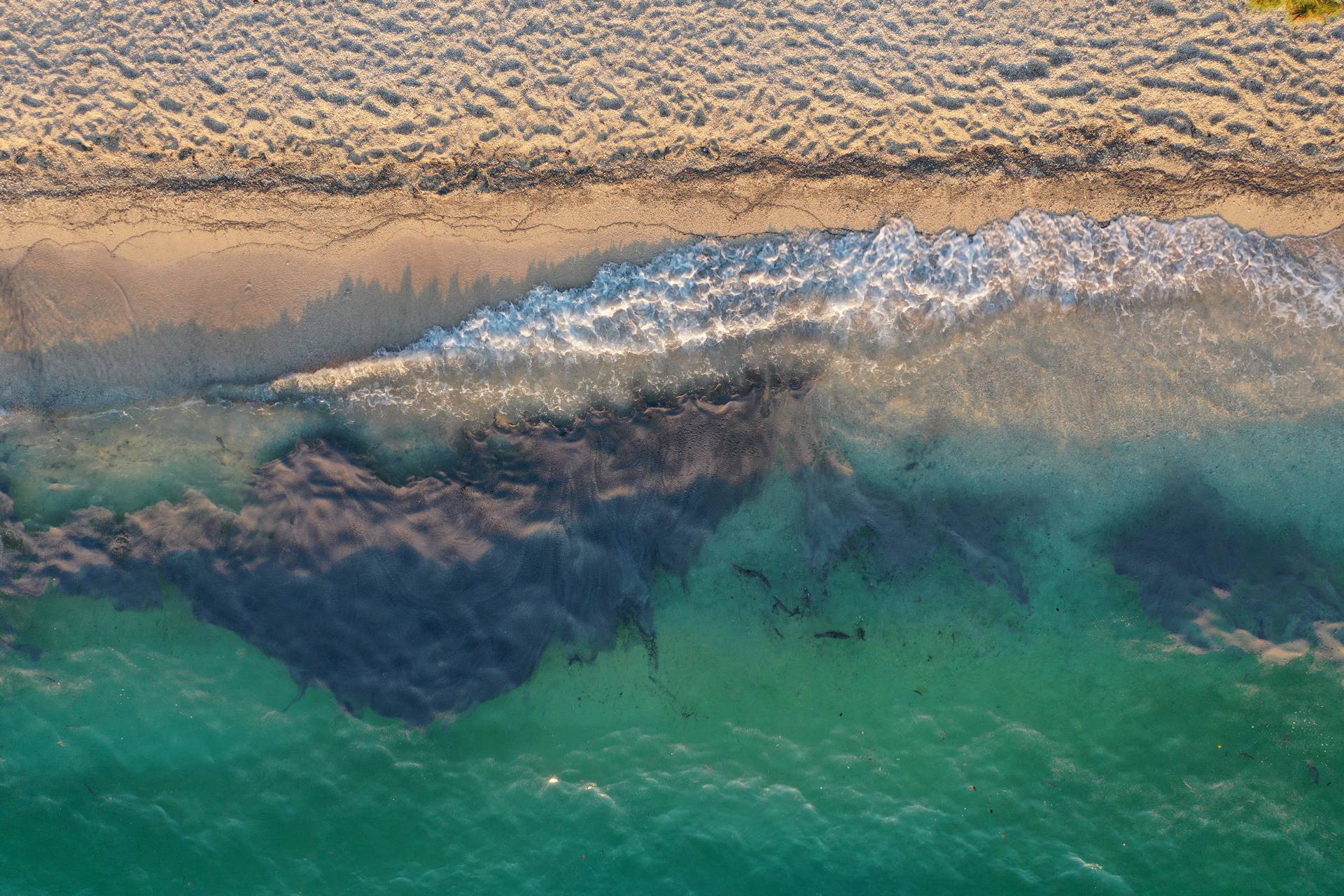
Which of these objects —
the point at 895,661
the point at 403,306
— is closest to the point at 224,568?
the point at 403,306

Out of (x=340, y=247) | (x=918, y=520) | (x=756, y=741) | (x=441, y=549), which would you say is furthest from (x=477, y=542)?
(x=918, y=520)

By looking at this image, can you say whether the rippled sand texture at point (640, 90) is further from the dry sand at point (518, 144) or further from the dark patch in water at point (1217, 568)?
the dark patch in water at point (1217, 568)

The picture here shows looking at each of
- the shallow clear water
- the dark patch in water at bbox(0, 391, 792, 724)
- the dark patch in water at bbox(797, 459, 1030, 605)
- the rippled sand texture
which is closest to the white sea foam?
the shallow clear water

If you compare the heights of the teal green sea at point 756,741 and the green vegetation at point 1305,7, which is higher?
the green vegetation at point 1305,7

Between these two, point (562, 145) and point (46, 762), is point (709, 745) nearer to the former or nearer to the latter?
point (562, 145)

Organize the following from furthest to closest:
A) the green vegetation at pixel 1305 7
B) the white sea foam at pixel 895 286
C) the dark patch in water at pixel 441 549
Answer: the dark patch in water at pixel 441 549 < the white sea foam at pixel 895 286 < the green vegetation at pixel 1305 7

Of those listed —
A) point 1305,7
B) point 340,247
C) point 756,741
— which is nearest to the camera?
point 1305,7

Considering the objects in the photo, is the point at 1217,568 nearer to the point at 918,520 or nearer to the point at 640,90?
the point at 918,520

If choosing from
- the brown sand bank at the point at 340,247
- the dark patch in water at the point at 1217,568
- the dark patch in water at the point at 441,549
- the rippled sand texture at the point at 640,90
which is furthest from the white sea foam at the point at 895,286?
the dark patch in water at the point at 1217,568
